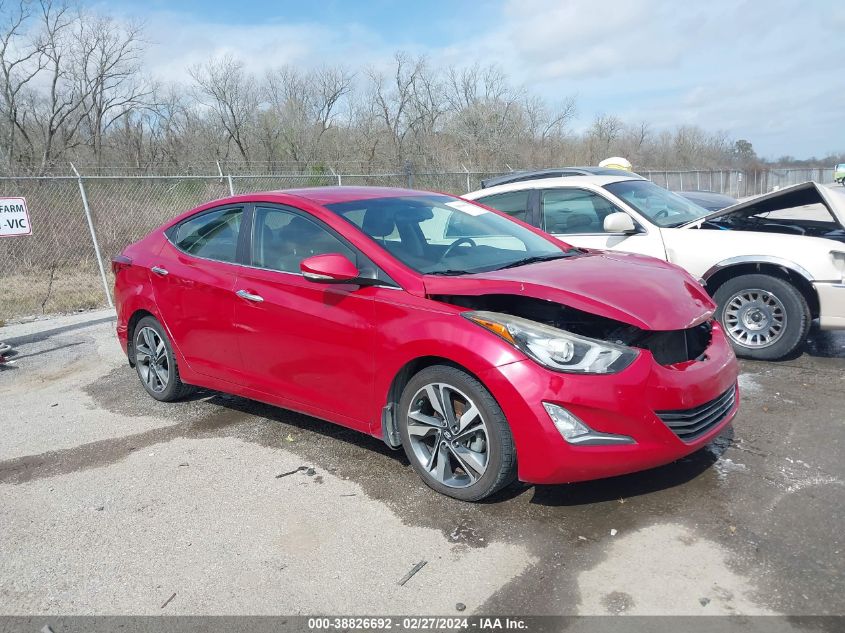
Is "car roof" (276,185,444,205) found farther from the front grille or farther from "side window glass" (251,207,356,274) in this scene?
the front grille

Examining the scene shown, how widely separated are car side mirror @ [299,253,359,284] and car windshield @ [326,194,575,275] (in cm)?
29

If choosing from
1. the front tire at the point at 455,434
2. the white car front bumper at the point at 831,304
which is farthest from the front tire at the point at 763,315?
the front tire at the point at 455,434

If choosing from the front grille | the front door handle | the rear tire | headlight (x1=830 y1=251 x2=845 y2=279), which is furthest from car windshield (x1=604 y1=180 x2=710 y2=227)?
the rear tire

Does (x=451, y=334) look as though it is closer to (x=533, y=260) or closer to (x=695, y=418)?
(x=533, y=260)

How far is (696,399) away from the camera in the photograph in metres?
3.18

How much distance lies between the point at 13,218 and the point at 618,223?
7.31 meters

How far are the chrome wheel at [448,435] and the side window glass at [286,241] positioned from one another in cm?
100

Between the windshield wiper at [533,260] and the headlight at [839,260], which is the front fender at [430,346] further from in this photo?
the headlight at [839,260]

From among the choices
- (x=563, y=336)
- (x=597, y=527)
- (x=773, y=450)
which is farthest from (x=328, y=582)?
(x=773, y=450)

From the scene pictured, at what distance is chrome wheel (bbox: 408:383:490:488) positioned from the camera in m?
3.28

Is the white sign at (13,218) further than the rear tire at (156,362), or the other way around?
the white sign at (13,218)

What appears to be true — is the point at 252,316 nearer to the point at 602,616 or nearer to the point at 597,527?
the point at 597,527

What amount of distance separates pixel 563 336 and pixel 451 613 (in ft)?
4.22

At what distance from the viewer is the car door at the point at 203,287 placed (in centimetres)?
444
